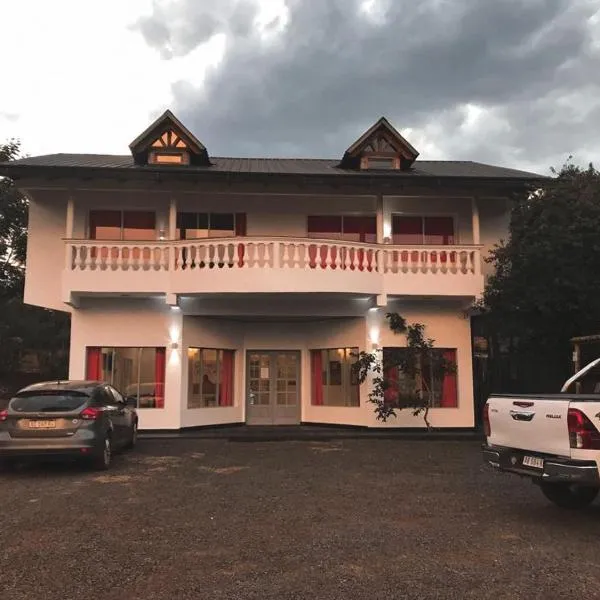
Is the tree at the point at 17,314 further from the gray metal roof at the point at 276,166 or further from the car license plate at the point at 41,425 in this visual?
the car license plate at the point at 41,425

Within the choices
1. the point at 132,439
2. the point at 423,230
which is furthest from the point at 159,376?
the point at 423,230

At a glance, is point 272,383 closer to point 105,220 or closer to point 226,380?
point 226,380

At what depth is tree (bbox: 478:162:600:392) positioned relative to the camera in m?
12.8

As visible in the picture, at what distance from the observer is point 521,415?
255 inches

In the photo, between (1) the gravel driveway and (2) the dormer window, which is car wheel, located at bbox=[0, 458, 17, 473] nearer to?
(1) the gravel driveway

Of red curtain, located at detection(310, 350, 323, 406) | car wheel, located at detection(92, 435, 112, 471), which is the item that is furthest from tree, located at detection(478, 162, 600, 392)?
car wheel, located at detection(92, 435, 112, 471)

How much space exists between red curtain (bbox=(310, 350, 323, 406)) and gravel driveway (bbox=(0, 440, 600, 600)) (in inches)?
247

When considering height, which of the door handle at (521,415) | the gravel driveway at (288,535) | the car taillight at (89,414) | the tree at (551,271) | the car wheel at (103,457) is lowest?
the gravel driveway at (288,535)

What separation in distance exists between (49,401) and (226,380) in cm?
737

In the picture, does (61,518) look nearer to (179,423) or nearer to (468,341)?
(179,423)

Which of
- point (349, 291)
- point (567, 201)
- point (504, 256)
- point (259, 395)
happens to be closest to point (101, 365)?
point (259, 395)

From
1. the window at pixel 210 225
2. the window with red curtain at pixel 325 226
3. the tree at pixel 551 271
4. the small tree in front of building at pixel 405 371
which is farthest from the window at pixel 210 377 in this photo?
the tree at pixel 551 271

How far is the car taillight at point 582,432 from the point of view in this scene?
226 inches

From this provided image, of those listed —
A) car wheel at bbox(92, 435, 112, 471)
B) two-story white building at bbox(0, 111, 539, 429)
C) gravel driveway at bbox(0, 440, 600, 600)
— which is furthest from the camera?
two-story white building at bbox(0, 111, 539, 429)
